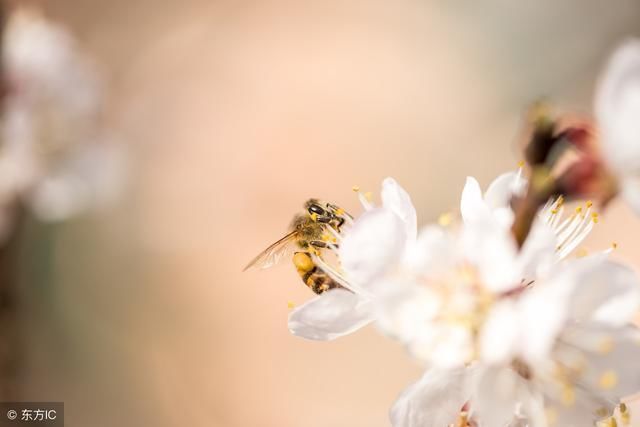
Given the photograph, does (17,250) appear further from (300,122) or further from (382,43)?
(382,43)

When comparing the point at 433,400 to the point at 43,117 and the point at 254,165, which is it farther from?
the point at 254,165

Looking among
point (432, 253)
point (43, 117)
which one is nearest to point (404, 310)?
point (432, 253)

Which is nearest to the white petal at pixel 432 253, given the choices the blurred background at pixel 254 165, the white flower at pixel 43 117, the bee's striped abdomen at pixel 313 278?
the bee's striped abdomen at pixel 313 278

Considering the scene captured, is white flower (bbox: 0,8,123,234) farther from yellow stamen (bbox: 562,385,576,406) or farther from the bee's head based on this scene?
yellow stamen (bbox: 562,385,576,406)

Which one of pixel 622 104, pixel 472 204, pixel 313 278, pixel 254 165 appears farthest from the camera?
pixel 254 165

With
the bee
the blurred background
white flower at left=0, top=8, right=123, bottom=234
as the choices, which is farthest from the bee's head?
the blurred background

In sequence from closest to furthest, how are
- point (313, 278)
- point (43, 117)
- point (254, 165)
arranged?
1. point (313, 278)
2. point (43, 117)
3. point (254, 165)
